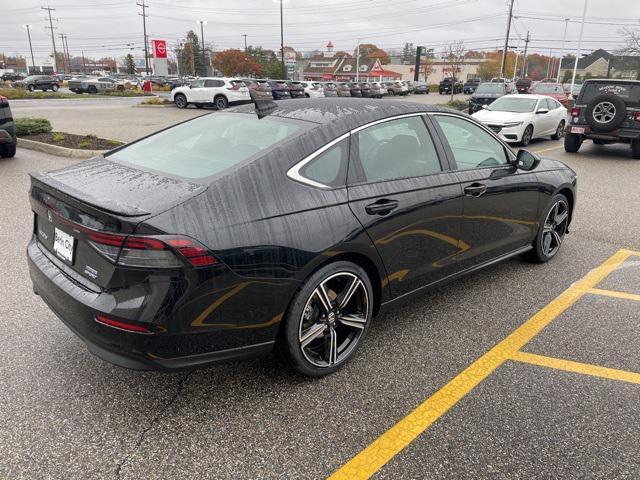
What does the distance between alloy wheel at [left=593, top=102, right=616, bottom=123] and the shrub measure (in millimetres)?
13032

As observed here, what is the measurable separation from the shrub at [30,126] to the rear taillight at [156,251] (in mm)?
11460

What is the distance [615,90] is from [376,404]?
12059 mm

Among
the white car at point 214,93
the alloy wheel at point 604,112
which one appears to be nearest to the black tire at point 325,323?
the alloy wheel at point 604,112

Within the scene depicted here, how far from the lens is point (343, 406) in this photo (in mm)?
2816

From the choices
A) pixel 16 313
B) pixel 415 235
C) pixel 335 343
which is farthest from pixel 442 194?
pixel 16 313

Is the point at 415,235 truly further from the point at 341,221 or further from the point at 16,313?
the point at 16,313

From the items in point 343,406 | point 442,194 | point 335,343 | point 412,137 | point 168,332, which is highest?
point 412,137

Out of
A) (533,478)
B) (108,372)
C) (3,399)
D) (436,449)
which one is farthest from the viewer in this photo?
(108,372)

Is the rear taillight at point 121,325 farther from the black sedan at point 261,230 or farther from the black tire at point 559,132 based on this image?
the black tire at point 559,132

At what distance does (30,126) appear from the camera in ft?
39.2

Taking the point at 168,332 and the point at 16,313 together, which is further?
the point at 16,313

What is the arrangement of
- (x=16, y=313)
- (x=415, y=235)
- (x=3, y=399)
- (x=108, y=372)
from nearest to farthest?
(x=3, y=399) < (x=108, y=372) < (x=415, y=235) < (x=16, y=313)

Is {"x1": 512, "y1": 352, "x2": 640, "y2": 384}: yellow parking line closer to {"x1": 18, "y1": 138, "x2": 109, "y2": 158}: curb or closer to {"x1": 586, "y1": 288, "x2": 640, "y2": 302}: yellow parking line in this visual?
{"x1": 586, "y1": 288, "x2": 640, "y2": 302}: yellow parking line

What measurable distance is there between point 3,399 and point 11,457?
0.52m
